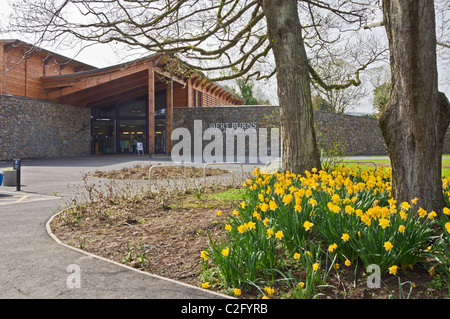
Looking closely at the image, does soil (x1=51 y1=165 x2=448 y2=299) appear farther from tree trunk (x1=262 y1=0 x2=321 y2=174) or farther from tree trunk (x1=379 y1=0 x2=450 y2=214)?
tree trunk (x1=262 y1=0 x2=321 y2=174)

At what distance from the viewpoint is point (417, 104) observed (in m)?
3.82

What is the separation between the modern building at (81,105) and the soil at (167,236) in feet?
41.9

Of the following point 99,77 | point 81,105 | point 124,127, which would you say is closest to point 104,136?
point 124,127

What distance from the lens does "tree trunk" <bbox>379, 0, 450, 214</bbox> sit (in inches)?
149

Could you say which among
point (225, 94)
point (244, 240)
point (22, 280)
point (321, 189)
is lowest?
point (22, 280)

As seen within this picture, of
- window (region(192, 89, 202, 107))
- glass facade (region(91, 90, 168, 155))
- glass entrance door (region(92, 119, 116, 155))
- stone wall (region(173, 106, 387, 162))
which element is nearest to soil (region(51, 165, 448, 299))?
stone wall (region(173, 106, 387, 162))

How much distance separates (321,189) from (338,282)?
1616 millimetres

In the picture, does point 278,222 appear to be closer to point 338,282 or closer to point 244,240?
point 244,240

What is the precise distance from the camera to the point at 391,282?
293cm

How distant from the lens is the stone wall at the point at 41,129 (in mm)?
22203

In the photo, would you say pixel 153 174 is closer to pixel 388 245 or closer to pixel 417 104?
pixel 417 104

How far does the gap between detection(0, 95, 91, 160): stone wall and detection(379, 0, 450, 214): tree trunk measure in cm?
2384
